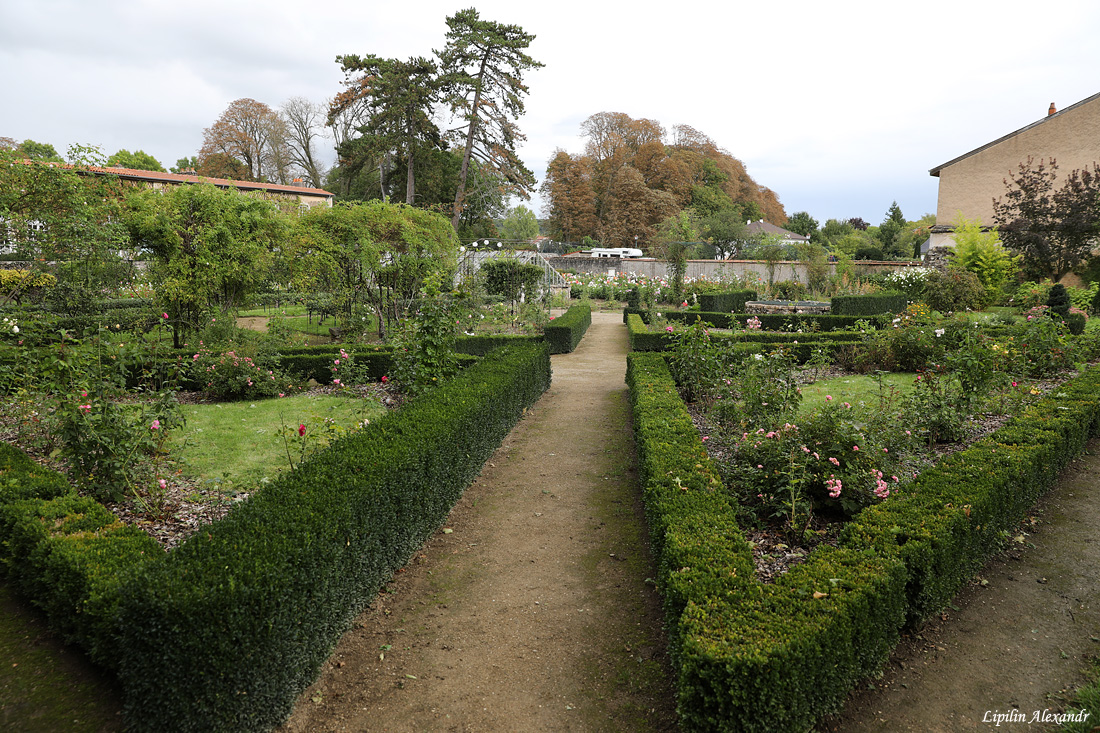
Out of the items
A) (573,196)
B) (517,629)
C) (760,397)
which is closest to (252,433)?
(517,629)

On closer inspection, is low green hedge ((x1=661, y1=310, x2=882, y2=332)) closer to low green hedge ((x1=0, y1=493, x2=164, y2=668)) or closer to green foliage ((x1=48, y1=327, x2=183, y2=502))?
green foliage ((x1=48, y1=327, x2=183, y2=502))

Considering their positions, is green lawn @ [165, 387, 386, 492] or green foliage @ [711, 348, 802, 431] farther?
green foliage @ [711, 348, 802, 431]

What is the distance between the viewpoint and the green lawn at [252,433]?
4863 mm

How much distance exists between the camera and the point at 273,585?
2.29m

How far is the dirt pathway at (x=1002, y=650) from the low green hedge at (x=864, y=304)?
13.0 meters

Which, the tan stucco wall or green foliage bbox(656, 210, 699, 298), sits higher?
the tan stucco wall

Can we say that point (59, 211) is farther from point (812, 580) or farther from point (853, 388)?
point (853, 388)

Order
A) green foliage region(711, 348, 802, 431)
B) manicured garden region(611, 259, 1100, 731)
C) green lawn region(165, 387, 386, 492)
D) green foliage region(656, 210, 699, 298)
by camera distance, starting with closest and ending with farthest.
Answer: manicured garden region(611, 259, 1100, 731)
green lawn region(165, 387, 386, 492)
green foliage region(711, 348, 802, 431)
green foliage region(656, 210, 699, 298)

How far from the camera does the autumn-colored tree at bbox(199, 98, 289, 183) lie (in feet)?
114

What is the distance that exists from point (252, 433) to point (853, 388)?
7346mm

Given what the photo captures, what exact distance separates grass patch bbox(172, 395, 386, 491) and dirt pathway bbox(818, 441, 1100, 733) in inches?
144

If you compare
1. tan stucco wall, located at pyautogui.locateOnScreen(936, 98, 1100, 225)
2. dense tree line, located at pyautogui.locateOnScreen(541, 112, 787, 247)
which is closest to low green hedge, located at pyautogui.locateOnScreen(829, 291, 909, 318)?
tan stucco wall, located at pyautogui.locateOnScreen(936, 98, 1100, 225)

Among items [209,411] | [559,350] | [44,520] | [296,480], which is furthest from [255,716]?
[559,350]

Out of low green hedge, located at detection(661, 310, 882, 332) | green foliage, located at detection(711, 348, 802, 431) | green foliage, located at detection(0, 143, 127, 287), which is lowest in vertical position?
green foliage, located at detection(711, 348, 802, 431)
